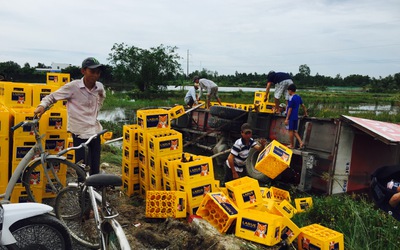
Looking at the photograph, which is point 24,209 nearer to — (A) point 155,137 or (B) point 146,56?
(A) point 155,137

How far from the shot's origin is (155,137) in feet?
17.5

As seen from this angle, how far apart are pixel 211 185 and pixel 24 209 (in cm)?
282

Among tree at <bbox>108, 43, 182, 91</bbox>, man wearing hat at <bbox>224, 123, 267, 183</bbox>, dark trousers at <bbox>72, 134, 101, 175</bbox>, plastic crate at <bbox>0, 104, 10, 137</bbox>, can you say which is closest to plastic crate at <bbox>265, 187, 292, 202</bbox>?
man wearing hat at <bbox>224, 123, 267, 183</bbox>

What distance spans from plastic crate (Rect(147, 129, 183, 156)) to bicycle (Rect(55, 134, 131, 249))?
5.03 feet

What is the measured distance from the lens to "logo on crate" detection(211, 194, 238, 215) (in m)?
4.20

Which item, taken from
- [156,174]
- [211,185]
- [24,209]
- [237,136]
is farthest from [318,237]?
[237,136]

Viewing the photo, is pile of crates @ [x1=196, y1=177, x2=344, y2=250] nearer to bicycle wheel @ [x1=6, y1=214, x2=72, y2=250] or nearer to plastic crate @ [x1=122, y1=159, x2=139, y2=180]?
plastic crate @ [x1=122, y1=159, x2=139, y2=180]

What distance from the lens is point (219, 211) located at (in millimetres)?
4297

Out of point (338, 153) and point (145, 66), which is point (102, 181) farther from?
point (145, 66)

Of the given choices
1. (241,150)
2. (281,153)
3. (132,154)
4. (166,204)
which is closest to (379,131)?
(281,153)

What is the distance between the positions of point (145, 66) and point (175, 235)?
3313 cm

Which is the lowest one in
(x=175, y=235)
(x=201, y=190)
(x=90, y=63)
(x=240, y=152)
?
(x=175, y=235)

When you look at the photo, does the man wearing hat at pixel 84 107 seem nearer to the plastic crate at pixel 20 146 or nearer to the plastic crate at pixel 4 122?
the plastic crate at pixel 20 146

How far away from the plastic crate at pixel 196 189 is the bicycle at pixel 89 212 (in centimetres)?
135
